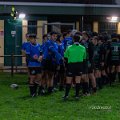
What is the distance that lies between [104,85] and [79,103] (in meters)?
5.33

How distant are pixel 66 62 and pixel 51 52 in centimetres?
65

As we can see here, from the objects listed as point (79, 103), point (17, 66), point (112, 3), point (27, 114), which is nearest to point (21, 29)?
point (17, 66)

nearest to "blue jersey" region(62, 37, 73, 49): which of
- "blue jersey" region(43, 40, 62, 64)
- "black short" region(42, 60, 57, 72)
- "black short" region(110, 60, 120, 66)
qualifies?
"blue jersey" region(43, 40, 62, 64)

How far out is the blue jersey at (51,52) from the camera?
16031 millimetres

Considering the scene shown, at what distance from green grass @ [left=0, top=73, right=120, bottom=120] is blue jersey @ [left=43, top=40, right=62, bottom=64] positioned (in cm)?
107

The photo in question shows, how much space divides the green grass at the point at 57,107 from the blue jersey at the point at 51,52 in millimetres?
1067

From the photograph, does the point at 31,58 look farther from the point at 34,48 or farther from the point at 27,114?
the point at 27,114

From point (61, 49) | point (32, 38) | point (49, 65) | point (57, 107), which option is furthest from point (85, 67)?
point (57, 107)

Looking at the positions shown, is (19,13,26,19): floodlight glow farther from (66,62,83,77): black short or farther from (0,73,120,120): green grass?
(66,62,83,77): black short

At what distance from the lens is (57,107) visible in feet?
43.5

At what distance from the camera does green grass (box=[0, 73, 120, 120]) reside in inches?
466

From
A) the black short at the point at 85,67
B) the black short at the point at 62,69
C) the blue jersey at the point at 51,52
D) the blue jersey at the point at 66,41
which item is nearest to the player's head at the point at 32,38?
the blue jersey at the point at 51,52

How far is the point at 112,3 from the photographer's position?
109ft

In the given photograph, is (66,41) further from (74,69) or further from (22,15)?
(22,15)
